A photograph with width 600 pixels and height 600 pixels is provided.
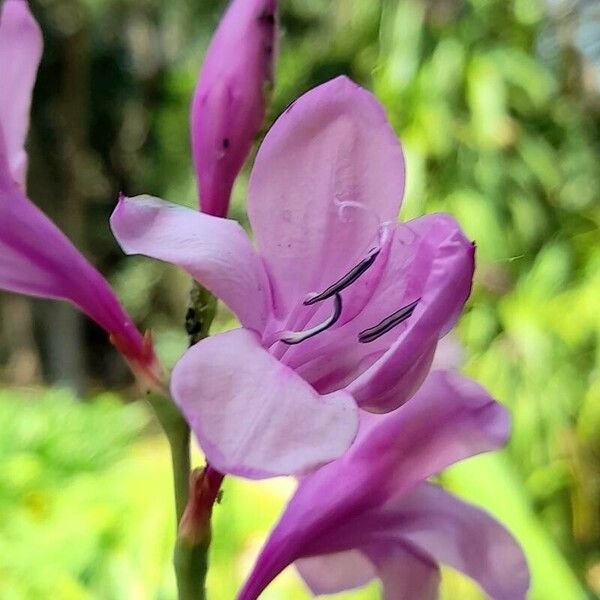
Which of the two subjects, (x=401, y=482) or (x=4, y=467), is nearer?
(x=401, y=482)

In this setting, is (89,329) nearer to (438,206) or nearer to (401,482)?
(438,206)

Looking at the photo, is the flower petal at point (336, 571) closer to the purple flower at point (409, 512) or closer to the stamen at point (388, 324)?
the purple flower at point (409, 512)

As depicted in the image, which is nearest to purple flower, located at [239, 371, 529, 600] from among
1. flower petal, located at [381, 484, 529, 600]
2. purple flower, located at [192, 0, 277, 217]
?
flower petal, located at [381, 484, 529, 600]

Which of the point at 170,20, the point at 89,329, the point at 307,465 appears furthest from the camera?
the point at 89,329

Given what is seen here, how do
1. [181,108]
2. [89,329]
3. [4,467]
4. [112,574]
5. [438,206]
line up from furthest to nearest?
[89,329] < [181,108] < [438,206] < [4,467] < [112,574]

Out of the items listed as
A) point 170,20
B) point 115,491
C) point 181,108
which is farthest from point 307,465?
point 170,20

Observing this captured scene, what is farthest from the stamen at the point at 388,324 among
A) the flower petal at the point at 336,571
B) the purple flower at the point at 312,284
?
the flower petal at the point at 336,571

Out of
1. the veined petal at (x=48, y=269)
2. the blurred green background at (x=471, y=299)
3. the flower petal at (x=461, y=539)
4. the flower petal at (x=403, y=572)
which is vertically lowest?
the blurred green background at (x=471, y=299)

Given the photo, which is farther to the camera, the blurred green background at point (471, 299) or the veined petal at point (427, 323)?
the blurred green background at point (471, 299)

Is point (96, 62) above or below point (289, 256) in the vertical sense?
below

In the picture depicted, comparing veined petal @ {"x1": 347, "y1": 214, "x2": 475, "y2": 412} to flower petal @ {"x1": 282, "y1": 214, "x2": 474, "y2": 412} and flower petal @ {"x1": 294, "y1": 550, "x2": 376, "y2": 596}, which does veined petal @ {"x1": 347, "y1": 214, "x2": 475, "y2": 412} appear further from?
flower petal @ {"x1": 294, "y1": 550, "x2": 376, "y2": 596}
